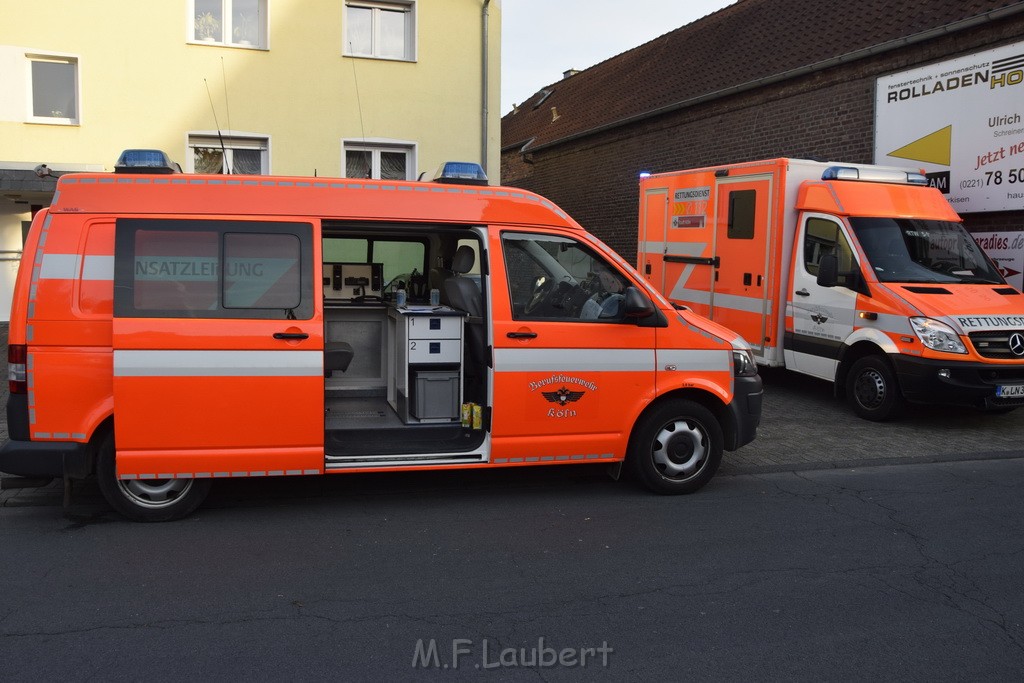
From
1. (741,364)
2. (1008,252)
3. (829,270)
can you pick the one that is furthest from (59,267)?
(1008,252)

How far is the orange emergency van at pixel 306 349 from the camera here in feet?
17.6

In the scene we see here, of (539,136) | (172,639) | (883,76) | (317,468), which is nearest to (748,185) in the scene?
(883,76)

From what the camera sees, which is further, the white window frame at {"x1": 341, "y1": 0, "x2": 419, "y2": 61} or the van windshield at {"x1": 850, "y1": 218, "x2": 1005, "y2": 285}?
the white window frame at {"x1": 341, "y1": 0, "x2": 419, "y2": 61}

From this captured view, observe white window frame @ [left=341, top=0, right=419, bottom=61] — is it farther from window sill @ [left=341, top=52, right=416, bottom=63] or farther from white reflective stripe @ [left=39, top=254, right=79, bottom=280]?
white reflective stripe @ [left=39, top=254, right=79, bottom=280]

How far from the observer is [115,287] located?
5344 millimetres

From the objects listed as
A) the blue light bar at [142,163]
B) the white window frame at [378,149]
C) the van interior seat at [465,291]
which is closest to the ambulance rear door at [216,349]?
the blue light bar at [142,163]

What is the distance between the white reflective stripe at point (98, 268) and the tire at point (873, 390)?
7505 mm

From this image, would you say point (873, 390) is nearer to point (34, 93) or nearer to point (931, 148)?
point (931, 148)

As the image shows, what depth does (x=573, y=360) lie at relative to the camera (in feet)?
20.1

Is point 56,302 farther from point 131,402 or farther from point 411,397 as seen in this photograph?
point 411,397

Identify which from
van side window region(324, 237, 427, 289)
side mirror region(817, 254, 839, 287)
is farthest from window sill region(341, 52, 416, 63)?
side mirror region(817, 254, 839, 287)

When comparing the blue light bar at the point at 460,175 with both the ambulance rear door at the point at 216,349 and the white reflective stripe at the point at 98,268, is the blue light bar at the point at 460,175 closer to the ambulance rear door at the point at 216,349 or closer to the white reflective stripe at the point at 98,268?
the ambulance rear door at the point at 216,349

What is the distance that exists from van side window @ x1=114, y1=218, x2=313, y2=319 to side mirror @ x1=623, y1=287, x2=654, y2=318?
2.15 m

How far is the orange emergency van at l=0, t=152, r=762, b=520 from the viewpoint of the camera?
17.6ft
